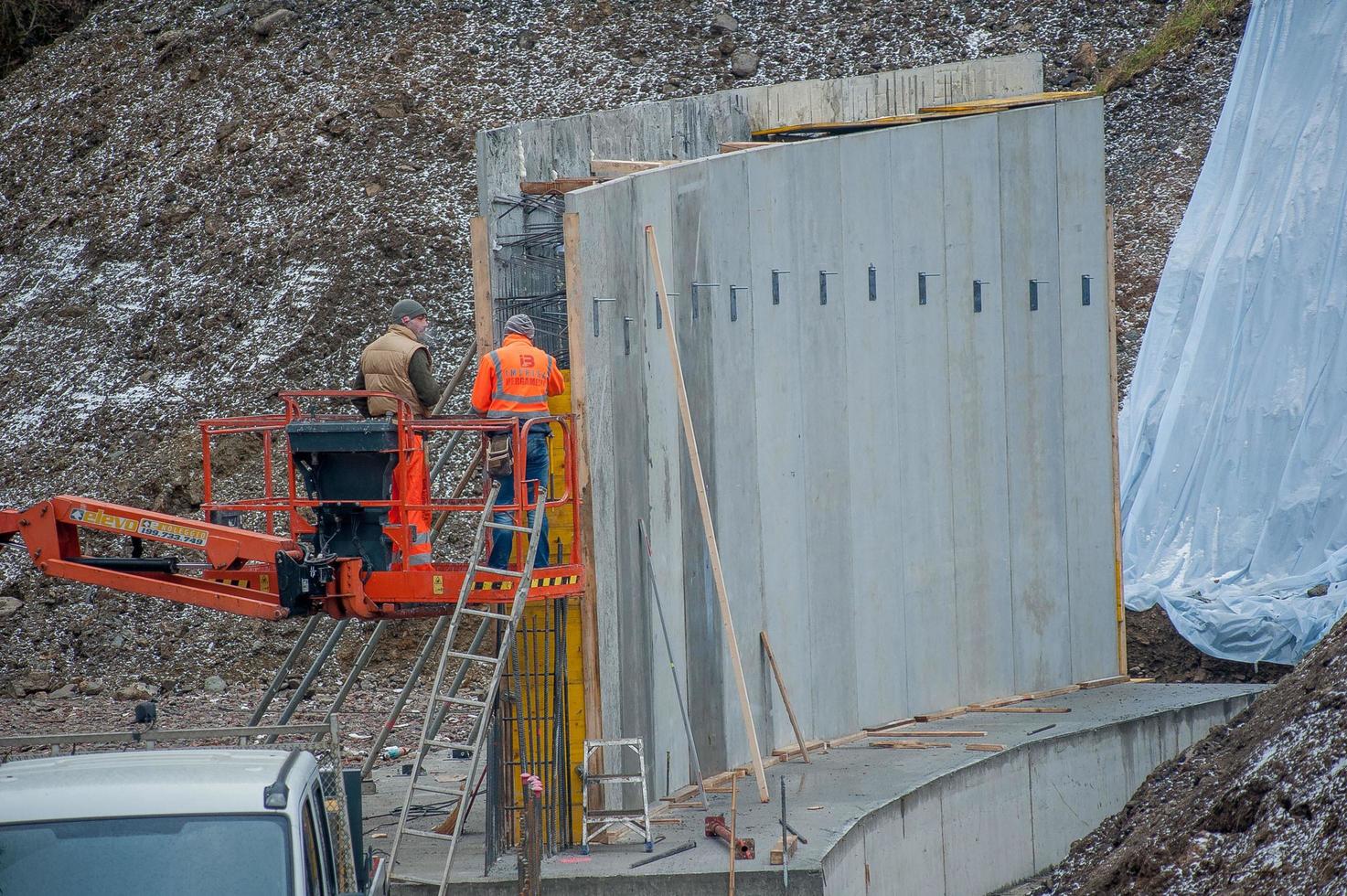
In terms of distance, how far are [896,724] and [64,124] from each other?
1524 cm

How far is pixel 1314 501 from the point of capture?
15.6 metres

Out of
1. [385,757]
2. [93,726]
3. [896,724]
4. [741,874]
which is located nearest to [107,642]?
[93,726]

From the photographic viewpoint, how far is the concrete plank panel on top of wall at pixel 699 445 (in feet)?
36.4

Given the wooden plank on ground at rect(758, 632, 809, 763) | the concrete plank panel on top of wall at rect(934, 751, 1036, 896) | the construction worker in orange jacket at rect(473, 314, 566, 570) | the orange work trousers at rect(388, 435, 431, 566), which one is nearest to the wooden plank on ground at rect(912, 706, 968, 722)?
the concrete plank panel on top of wall at rect(934, 751, 1036, 896)

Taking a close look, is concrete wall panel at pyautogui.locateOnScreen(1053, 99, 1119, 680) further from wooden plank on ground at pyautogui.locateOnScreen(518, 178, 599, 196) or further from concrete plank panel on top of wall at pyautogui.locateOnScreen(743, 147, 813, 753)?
wooden plank on ground at pyautogui.locateOnScreen(518, 178, 599, 196)

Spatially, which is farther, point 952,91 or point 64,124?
point 64,124

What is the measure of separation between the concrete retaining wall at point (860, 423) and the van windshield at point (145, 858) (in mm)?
4468

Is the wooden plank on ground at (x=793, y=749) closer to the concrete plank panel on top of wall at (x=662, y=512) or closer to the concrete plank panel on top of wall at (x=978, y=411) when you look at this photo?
the concrete plank panel on top of wall at (x=662, y=512)

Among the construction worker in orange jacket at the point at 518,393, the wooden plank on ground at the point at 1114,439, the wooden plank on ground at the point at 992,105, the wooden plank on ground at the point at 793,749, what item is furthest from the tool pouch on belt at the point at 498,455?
the wooden plank on ground at the point at 1114,439

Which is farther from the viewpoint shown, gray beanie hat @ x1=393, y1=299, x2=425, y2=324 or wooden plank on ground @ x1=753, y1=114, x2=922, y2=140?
wooden plank on ground @ x1=753, y1=114, x2=922, y2=140

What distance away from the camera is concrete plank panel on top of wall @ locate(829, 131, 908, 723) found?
12.9m

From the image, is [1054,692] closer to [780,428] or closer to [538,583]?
[780,428]

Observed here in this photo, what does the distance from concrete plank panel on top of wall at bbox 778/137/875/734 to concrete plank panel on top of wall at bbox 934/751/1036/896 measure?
4.76 feet

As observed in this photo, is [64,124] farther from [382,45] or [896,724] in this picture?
[896,724]
